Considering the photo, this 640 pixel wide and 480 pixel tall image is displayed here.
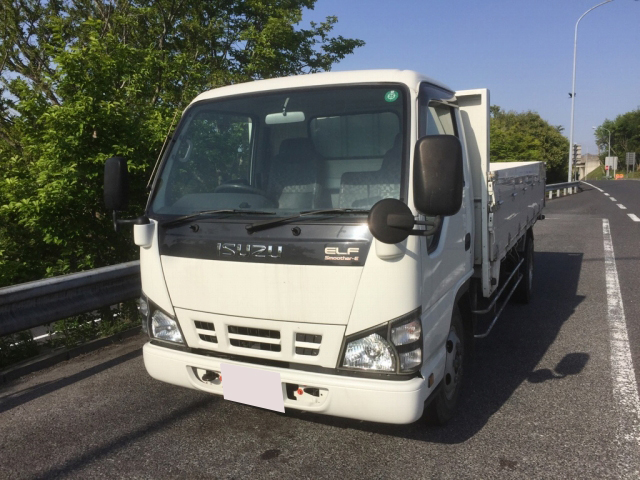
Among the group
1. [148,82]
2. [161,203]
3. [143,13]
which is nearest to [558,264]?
[148,82]

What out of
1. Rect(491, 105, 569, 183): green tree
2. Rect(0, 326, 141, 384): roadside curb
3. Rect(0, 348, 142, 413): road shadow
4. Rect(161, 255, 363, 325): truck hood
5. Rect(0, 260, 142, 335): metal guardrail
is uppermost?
Rect(491, 105, 569, 183): green tree

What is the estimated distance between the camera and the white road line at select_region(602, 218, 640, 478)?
310 cm

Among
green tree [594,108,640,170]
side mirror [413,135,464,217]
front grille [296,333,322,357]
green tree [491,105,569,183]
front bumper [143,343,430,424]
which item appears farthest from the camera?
green tree [594,108,640,170]

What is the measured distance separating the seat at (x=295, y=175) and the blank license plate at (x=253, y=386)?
911mm

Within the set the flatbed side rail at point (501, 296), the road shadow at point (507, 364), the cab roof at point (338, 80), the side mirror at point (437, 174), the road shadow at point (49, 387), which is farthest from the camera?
the flatbed side rail at point (501, 296)

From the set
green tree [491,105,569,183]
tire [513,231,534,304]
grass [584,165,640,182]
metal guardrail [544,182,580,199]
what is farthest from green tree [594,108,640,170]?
tire [513,231,534,304]

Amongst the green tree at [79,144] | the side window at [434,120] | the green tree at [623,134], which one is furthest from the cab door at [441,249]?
the green tree at [623,134]

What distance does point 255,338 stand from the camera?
10.0ft

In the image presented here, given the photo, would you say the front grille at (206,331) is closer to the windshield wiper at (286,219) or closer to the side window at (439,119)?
the windshield wiper at (286,219)

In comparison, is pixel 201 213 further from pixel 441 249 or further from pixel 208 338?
pixel 441 249

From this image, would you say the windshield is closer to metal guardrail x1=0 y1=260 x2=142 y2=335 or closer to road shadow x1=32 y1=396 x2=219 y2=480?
road shadow x1=32 y1=396 x2=219 y2=480

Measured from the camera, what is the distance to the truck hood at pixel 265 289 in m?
2.86

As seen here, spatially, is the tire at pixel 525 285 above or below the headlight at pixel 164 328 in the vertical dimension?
below

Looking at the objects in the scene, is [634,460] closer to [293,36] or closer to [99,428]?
[99,428]
